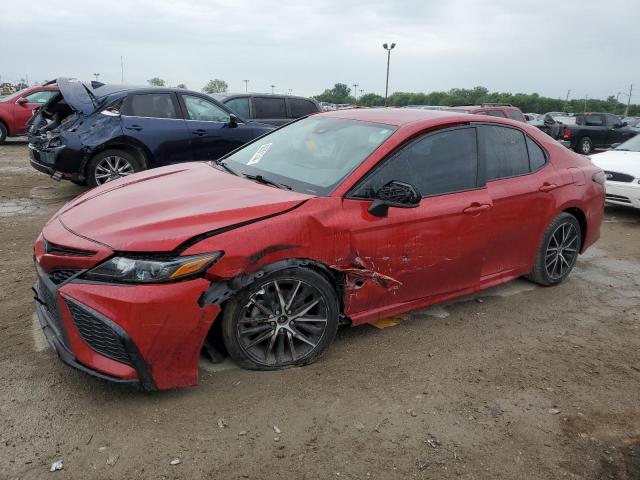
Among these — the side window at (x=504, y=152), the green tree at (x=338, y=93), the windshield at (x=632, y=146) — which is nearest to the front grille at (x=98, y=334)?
the side window at (x=504, y=152)

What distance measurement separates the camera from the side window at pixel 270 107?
11.1 metres

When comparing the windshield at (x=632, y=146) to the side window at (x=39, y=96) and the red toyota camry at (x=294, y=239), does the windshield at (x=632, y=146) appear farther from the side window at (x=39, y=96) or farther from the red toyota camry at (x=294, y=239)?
the side window at (x=39, y=96)

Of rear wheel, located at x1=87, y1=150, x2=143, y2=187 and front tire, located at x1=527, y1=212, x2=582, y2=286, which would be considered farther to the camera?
rear wheel, located at x1=87, y1=150, x2=143, y2=187

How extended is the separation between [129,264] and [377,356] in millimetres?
1711

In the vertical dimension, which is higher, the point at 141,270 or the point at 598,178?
the point at 598,178

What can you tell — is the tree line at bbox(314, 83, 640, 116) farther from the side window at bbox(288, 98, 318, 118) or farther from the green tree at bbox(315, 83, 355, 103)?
the side window at bbox(288, 98, 318, 118)

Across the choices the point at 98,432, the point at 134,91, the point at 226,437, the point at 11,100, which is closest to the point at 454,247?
the point at 226,437

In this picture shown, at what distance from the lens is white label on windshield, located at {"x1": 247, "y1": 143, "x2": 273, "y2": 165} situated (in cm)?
411

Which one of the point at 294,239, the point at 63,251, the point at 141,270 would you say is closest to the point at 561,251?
the point at 294,239

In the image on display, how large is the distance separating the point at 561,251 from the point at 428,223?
6.30 feet

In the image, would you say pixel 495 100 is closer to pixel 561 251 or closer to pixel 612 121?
pixel 612 121

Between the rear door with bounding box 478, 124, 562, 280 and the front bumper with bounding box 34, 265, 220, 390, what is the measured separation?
2.33m

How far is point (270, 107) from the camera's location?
1118cm

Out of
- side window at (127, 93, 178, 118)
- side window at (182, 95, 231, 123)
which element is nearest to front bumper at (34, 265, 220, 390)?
side window at (127, 93, 178, 118)
